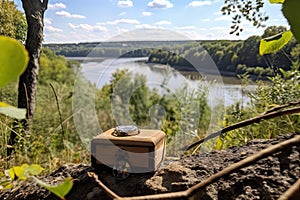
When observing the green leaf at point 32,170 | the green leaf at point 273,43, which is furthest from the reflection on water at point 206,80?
the green leaf at point 32,170

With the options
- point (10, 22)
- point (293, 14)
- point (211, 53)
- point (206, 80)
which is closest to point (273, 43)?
point (293, 14)

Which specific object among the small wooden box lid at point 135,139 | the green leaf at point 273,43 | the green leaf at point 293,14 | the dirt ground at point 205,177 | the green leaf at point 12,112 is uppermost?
the green leaf at point 293,14

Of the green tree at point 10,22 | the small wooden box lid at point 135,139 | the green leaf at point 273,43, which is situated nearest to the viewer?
the green leaf at point 273,43

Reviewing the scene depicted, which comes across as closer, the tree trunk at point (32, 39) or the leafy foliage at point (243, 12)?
the leafy foliage at point (243, 12)

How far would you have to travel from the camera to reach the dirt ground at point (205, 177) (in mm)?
454

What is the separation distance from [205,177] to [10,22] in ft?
2.82

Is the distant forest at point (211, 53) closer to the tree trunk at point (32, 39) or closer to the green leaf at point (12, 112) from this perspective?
the tree trunk at point (32, 39)

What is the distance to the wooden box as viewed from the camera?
602 mm

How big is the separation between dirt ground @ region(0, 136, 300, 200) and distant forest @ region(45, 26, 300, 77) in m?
0.63

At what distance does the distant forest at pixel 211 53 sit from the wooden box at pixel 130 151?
0.59 metres

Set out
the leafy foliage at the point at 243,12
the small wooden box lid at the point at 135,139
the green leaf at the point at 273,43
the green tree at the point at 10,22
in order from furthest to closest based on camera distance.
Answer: the green tree at the point at 10,22 → the leafy foliage at the point at 243,12 → the small wooden box lid at the point at 135,139 → the green leaf at the point at 273,43

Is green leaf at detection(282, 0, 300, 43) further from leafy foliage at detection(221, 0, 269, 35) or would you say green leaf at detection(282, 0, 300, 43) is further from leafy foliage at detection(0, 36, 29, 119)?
leafy foliage at detection(221, 0, 269, 35)

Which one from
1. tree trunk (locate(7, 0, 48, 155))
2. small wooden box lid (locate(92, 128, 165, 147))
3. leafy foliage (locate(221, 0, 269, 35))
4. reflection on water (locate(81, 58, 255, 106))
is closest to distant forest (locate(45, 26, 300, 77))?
reflection on water (locate(81, 58, 255, 106))

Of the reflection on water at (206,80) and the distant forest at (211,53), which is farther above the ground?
the distant forest at (211,53)
